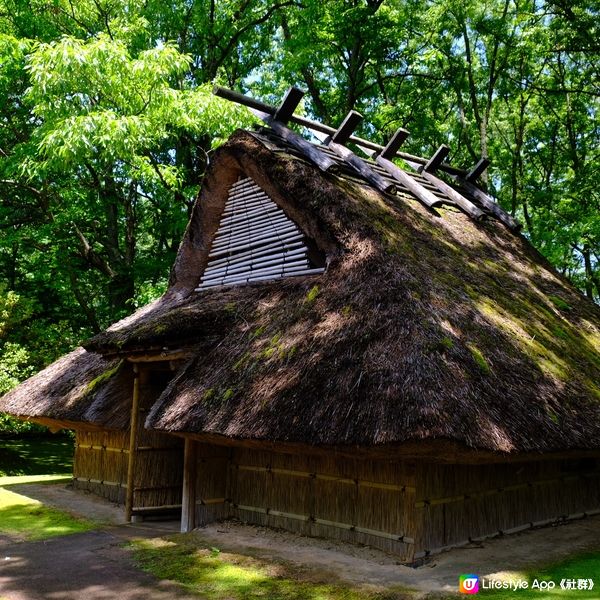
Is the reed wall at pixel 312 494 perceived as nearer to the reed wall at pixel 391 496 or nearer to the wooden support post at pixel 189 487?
the reed wall at pixel 391 496

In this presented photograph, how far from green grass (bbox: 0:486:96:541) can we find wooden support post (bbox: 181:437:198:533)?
1452 millimetres

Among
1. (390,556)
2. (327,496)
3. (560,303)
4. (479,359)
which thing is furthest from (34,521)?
(560,303)

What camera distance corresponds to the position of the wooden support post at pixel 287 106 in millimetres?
9992

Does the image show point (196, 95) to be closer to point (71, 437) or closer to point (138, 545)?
point (138, 545)

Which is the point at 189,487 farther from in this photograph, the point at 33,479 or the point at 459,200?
the point at 459,200

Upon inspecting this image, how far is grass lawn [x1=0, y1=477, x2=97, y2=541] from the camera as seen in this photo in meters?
7.66

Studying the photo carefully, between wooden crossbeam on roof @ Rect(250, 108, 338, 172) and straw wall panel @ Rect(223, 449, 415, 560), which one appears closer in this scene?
straw wall panel @ Rect(223, 449, 415, 560)

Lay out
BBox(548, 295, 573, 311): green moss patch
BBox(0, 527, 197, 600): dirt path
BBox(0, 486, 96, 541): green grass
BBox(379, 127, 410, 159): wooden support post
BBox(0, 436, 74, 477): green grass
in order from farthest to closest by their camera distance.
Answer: BBox(0, 436, 74, 477): green grass
BBox(379, 127, 410, 159): wooden support post
BBox(548, 295, 573, 311): green moss patch
BBox(0, 486, 96, 541): green grass
BBox(0, 527, 197, 600): dirt path

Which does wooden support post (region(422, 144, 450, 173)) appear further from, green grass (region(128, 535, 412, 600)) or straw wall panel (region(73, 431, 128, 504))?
green grass (region(128, 535, 412, 600))

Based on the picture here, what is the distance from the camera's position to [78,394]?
361 inches

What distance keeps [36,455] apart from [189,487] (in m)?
12.5

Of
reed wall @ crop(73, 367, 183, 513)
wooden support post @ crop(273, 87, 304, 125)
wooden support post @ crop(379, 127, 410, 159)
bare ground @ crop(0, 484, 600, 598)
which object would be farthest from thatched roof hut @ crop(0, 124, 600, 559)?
wooden support post @ crop(379, 127, 410, 159)

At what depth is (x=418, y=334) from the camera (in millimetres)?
5488

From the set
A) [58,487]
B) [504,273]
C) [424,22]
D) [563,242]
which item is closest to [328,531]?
[504,273]
